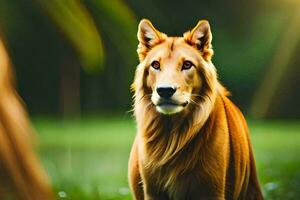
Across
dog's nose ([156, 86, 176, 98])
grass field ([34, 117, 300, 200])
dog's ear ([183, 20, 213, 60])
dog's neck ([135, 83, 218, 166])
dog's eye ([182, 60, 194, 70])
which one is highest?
dog's ear ([183, 20, 213, 60])

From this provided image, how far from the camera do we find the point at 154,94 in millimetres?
2641

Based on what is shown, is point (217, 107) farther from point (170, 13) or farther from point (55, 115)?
point (55, 115)

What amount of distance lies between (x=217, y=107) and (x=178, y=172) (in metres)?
0.37

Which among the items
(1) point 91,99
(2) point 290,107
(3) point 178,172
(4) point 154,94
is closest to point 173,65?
(4) point 154,94

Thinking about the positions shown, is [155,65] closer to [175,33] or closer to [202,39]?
[202,39]

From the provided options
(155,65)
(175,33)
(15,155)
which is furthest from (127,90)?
(15,155)

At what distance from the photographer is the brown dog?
2.70m

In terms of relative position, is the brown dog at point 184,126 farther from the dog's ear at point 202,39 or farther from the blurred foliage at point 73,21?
the blurred foliage at point 73,21

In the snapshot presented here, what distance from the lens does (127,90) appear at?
126 inches

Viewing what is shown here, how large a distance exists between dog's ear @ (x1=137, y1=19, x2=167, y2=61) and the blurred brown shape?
5.84 feet

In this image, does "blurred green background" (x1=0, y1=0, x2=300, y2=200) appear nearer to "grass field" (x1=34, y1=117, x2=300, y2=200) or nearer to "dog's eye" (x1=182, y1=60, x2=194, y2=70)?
"grass field" (x1=34, y1=117, x2=300, y2=200)

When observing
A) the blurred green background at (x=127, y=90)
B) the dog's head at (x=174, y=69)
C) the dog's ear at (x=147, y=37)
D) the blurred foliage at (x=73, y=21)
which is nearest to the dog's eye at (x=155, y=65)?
the dog's head at (x=174, y=69)

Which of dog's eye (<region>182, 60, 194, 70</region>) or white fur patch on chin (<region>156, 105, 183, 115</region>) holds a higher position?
dog's eye (<region>182, 60, 194, 70</region>)

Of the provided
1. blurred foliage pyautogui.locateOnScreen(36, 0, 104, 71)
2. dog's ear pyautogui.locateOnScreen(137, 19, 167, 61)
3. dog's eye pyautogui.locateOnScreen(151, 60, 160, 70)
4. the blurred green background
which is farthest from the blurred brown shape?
the blurred green background
